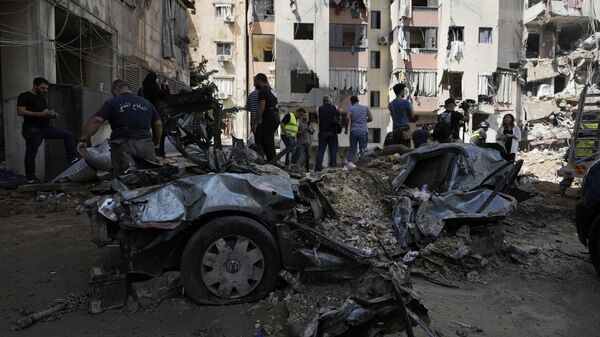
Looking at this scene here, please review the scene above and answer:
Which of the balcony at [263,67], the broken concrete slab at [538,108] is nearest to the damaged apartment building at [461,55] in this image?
the broken concrete slab at [538,108]

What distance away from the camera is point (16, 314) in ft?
11.2

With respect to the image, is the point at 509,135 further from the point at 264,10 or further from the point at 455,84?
the point at 264,10

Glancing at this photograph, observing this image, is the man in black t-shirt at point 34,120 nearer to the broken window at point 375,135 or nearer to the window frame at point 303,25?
the window frame at point 303,25

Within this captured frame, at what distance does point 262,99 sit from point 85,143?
315 cm

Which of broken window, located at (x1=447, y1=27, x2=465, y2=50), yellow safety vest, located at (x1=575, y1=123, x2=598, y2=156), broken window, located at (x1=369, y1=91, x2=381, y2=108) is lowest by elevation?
yellow safety vest, located at (x1=575, y1=123, x2=598, y2=156)

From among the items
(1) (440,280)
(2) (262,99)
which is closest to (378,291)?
(1) (440,280)

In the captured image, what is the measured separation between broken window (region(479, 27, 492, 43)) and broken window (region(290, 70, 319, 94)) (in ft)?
41.3

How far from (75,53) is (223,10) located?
83.0ft

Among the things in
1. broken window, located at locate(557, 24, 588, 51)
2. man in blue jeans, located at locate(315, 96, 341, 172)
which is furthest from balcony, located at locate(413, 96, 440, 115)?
man in blue jeans, located at locate(315, 96, 341, 172)

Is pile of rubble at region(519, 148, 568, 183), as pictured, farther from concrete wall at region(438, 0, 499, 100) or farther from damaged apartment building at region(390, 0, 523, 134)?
concrete wall at region(438, 0, 499, 100)

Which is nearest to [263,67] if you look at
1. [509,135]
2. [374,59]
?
[374,59]

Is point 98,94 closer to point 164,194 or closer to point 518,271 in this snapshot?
point 164,194

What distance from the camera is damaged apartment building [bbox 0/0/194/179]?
835 cm

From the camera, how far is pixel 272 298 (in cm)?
336
